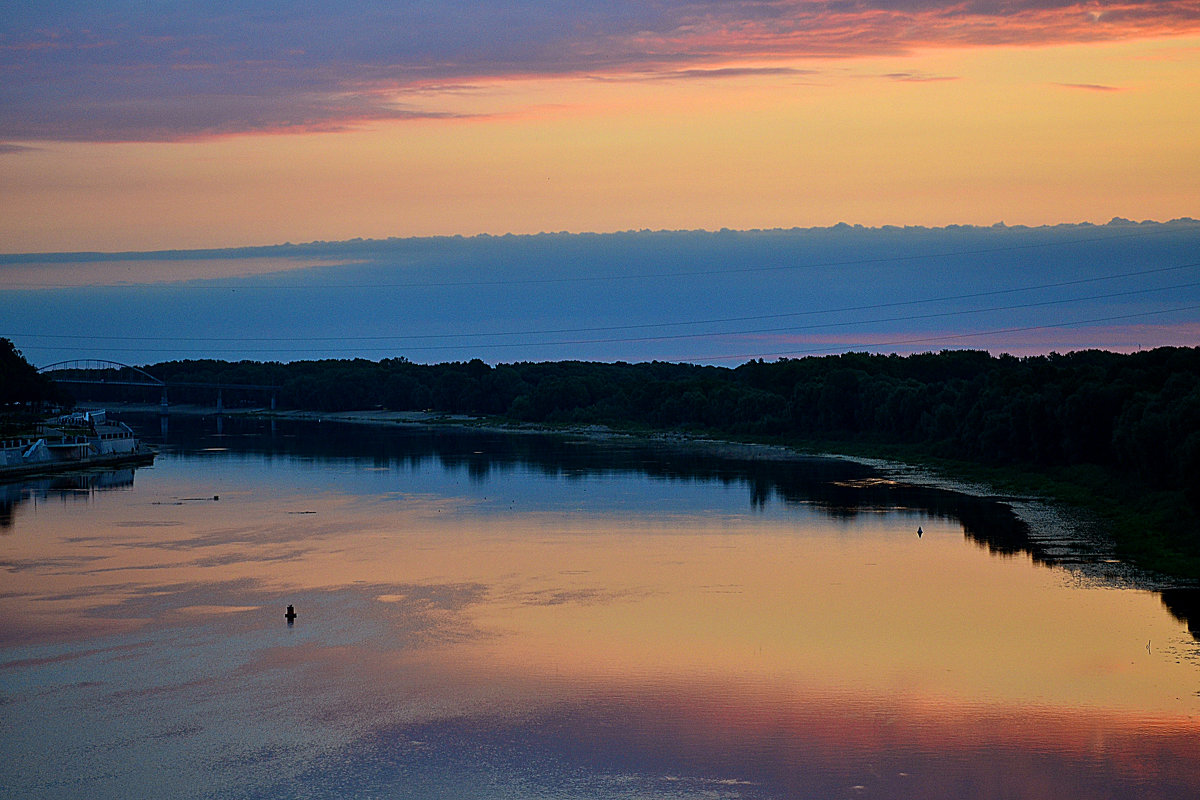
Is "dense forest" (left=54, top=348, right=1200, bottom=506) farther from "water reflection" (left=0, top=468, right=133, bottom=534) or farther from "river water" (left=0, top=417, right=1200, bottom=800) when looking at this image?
"water reflection" (left=0, top=468, right=133, bottom=534)

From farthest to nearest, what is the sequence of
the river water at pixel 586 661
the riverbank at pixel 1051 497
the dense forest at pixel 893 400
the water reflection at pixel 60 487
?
the water reflection at pixel 60 487, the dense forest at pixel 893 400, the riverbank at pixel 1051 497, the river water at pixel 586 661

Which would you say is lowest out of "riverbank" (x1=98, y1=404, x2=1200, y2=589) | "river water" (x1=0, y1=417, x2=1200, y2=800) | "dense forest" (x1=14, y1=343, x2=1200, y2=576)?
"river water" (x1=0, y1=417, x2=1200, y2=800)

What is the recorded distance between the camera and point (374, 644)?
67.8 feet

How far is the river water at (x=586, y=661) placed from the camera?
14609mm

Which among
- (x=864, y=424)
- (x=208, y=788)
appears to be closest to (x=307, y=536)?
(x=208, y=788)

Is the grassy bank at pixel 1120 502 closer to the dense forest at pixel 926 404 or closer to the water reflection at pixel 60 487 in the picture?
the dense forest at pixel 926 404

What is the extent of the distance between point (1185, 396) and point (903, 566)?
38.4 feet

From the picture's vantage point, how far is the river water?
47.9ft

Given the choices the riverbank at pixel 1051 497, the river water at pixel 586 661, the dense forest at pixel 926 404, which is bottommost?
the river water at pixel 586 661

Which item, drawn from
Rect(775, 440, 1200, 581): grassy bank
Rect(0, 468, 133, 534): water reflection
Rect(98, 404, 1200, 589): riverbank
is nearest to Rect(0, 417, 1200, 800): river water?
Rect(98, 404, 1200, 589): riverbank

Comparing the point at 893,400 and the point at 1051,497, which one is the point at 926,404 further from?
the point at 1051,497

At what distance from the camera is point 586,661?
19.5m

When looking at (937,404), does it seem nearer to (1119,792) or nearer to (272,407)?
(1119,792)

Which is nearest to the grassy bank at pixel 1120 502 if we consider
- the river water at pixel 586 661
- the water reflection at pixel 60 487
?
the river water at pixel 586 661
